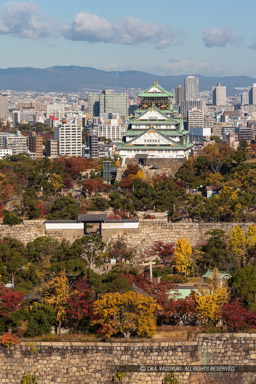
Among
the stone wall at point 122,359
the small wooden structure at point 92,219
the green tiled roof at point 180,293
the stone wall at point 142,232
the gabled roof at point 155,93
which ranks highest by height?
the gabled roof at point 155,93

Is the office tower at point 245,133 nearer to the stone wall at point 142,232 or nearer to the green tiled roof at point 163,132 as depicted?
the green tiled roof at point 163,132

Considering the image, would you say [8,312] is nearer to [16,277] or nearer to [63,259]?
[16,277]

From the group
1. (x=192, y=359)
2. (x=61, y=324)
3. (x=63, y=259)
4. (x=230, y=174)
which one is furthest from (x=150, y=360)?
(x=230, y=174)

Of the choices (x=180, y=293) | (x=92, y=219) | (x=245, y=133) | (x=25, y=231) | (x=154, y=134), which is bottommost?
(x=245, y=133)

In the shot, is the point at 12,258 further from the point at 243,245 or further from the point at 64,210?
the point at 243,245

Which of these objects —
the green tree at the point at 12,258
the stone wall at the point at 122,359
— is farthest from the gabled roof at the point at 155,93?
the stone wall at the point at 122,359

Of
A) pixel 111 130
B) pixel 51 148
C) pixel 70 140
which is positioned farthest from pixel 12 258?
pixel 111 130
